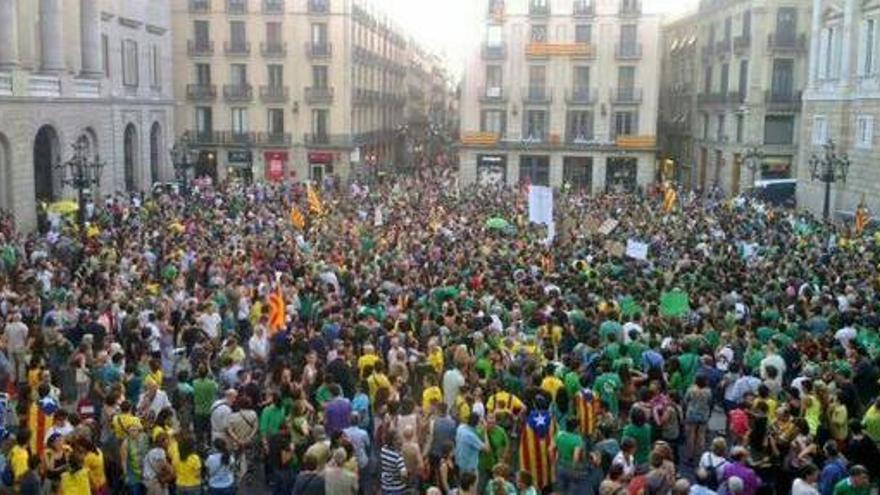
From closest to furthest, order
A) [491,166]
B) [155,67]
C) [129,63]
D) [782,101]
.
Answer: [129,63] < [155,67] < [782,101] < [491,166]

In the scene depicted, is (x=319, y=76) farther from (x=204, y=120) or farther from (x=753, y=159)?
(x=753, y=159)

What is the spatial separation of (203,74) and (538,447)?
51837 mm

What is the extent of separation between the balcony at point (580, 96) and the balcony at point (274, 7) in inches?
731

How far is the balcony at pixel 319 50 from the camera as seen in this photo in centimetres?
5859

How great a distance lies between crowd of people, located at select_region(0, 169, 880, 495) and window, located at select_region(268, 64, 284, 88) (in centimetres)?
3413

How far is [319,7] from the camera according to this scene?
5859 cm

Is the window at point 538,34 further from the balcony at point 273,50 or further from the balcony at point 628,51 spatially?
the balcony at point 273,50

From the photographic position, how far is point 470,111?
2350 inches

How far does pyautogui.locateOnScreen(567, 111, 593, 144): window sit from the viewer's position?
58938mm

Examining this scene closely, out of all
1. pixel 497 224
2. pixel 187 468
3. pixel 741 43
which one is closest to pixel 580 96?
pixel 741 43

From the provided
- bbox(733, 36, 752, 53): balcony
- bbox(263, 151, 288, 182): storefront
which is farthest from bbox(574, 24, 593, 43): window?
bbox(263, 151, 288, 182): storefront

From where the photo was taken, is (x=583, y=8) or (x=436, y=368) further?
(x=583, y=8)

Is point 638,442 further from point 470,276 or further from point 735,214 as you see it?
point 735,214

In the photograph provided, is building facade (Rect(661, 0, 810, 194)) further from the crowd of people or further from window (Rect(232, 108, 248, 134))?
window (Rect(232, 108, 248, 134))
